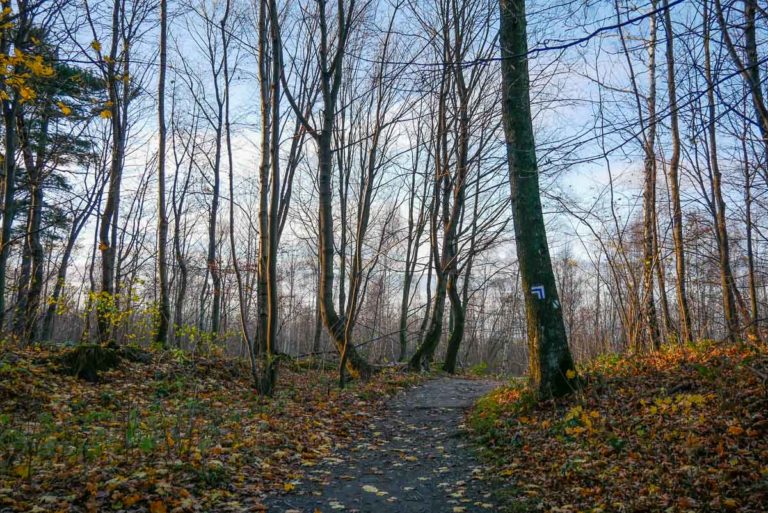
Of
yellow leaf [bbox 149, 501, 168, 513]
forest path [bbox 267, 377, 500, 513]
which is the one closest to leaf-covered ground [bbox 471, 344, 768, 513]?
forest path [bbox 267, 377, 500, 513]

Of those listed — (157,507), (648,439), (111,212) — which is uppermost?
(111,212)

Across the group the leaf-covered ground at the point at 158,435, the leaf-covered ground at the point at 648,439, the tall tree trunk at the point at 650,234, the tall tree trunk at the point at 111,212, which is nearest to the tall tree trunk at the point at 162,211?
the tall tree trunk at the point at 111,212

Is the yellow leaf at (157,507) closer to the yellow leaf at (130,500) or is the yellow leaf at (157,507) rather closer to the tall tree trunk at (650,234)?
the yellow leaf at (130,500)

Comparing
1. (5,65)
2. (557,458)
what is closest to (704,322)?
(557,458)

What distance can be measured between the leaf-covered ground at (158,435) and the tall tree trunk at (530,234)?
2.89 m

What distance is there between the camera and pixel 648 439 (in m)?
4.70

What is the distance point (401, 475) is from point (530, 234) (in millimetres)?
3588

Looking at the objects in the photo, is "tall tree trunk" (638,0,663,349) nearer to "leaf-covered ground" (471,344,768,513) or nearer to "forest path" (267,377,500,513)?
"leaf-covered ground" (471,344,768,513)

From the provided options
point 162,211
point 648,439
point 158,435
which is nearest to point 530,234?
point 648,439

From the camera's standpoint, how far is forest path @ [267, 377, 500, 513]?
14.2 ft

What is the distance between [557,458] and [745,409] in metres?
1.77

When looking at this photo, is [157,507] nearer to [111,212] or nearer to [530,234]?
[530,234]

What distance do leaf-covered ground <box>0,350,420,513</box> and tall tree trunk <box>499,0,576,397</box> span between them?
114 inches

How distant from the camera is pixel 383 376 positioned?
11.8 metres
